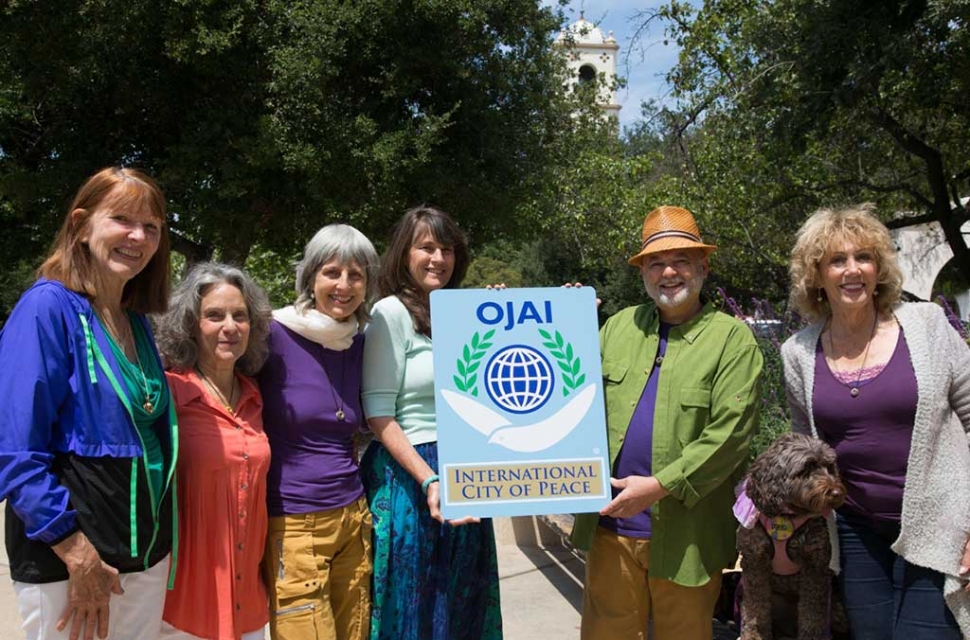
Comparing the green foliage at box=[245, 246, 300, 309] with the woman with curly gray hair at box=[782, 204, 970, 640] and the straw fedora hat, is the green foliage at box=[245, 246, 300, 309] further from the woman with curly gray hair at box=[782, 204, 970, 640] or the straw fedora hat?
the woman with curly gray hair at box=[782, 204, 970, 640]

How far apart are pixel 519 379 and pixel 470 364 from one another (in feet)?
0.63

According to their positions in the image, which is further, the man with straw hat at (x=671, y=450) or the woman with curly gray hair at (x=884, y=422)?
the man with straw hat at (x=671, y=450)

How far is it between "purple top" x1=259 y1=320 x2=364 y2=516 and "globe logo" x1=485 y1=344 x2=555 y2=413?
0.54 m

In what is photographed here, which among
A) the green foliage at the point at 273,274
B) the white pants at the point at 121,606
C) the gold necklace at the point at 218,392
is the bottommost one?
the white pants at the point at 121,606

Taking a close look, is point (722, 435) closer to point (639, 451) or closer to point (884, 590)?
point (639, 451)

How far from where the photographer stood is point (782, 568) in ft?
10.3

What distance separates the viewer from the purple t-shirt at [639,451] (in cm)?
297

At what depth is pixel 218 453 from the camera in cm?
274

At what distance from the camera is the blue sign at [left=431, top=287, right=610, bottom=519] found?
287cm

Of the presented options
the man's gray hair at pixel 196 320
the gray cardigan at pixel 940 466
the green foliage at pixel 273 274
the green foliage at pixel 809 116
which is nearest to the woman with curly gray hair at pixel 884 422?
the gray cardigan at pixel 940 466

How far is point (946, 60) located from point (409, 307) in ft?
23.6

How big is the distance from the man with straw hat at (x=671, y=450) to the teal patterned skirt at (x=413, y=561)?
50cm

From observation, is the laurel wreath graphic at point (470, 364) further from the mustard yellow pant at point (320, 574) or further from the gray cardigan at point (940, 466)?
the gray cardigan at point (940, 466)

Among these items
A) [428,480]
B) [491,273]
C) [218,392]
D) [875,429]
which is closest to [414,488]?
[428,480]
